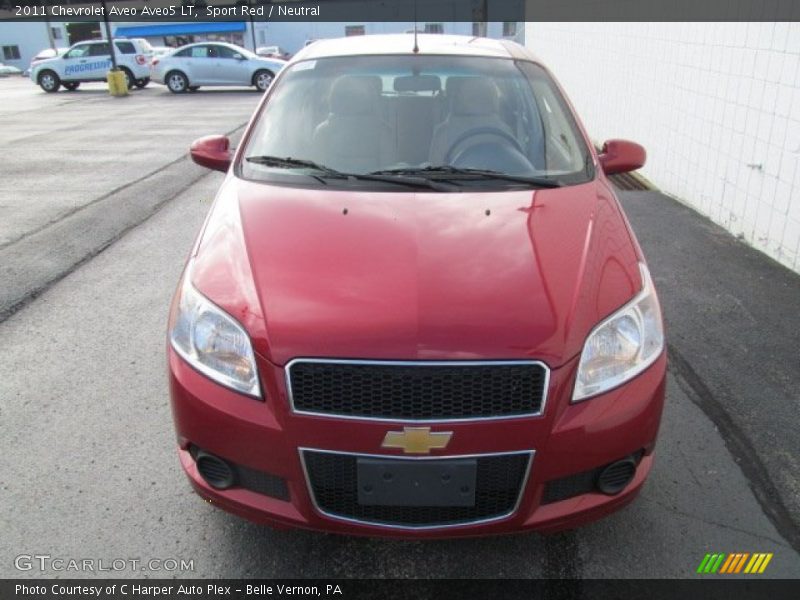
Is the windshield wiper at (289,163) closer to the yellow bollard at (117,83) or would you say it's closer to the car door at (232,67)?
the car door at (232,67)

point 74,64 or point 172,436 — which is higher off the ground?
point 74,64

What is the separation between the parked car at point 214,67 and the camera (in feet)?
68.3

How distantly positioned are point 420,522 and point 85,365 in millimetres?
2454

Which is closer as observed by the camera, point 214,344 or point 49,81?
point 214,344

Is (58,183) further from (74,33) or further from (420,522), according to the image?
(74,33)

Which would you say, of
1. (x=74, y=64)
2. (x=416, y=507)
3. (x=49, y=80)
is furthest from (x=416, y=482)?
(x=49, y=80)

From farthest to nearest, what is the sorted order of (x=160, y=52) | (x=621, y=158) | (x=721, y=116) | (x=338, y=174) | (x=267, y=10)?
1. (x=267, y=10)
2. (x=160, y=52)
3. (x=721, y=116)
4. (x=621, y=158)
5. (x=338, y=174)

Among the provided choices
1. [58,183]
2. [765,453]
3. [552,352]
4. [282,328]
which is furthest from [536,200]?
[58,183]

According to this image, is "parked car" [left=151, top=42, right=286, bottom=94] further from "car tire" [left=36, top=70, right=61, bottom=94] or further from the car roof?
the car roof

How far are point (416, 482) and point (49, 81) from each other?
25.3 meters

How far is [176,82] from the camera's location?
21.2 meters

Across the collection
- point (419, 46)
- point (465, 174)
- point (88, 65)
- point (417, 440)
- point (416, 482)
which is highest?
point (419, 46)

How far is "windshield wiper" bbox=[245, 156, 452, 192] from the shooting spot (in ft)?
9.14

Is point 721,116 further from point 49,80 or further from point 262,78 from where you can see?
point 49,80
